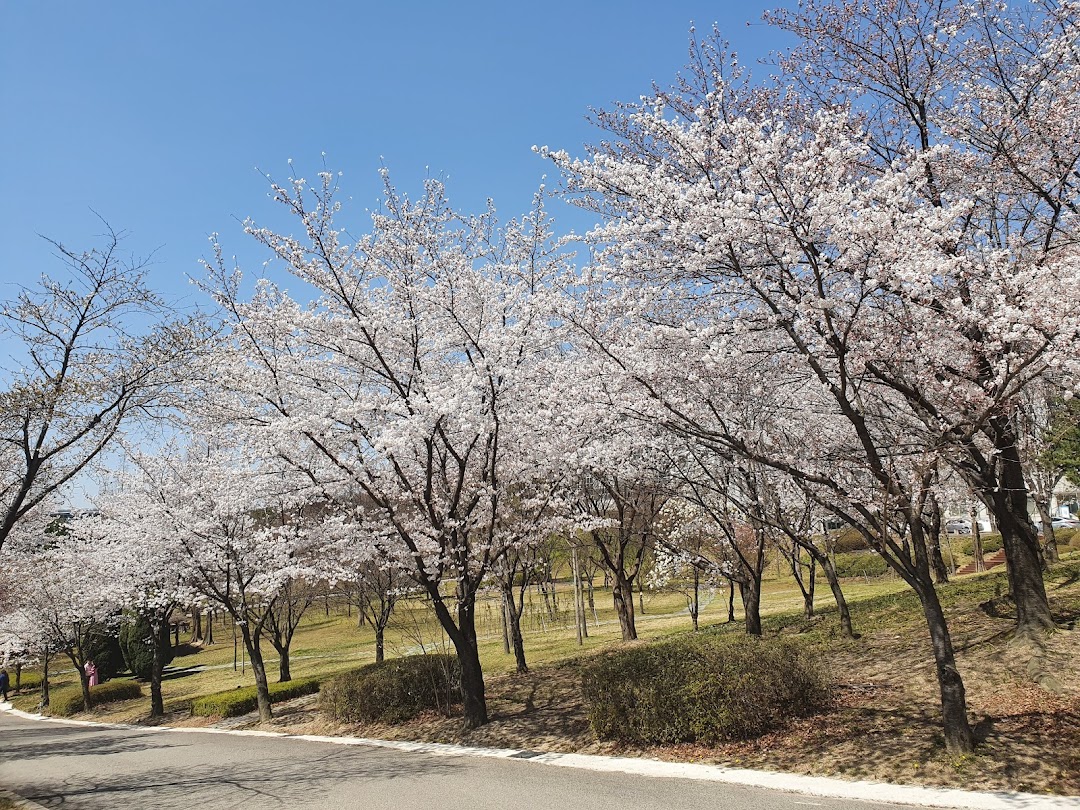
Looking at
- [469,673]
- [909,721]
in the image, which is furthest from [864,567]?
[909,721]

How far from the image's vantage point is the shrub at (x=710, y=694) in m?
8.51

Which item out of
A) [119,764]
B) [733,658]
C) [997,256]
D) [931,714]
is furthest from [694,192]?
[119,764]

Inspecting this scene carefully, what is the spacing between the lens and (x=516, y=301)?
11344mm

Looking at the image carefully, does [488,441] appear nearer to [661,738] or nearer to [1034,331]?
[661,738]

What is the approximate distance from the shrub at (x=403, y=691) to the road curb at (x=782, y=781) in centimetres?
168

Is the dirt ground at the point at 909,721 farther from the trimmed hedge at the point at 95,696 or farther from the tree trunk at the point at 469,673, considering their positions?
the trimmed hedge at the point at 95,696

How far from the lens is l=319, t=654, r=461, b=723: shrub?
43.2 ft

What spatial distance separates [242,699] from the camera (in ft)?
59.5

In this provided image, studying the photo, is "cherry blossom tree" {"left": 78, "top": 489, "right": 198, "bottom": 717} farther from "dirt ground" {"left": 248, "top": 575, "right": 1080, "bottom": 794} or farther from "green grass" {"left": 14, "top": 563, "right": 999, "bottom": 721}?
"dirt ground" {"left": 248, "top": 575, "right": 1080, "bottom": 794}

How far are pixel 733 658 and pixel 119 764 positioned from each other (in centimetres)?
1052

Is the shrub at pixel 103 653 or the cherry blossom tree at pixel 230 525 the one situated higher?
the cherry blossom tree at pixel 230 525

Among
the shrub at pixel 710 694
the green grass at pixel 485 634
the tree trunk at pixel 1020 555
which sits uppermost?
the tree trunk at pixel 1020 555

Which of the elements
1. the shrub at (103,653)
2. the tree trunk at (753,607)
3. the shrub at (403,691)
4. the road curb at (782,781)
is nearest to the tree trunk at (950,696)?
the road curb at (782,781)

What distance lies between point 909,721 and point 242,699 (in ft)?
52.8
